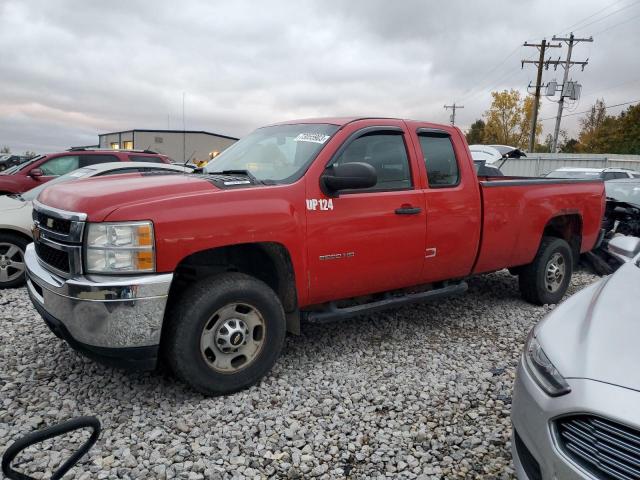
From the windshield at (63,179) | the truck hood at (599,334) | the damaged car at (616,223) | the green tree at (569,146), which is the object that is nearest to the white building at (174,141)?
the windshield at (63,179)

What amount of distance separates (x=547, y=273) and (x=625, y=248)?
90.4 inches

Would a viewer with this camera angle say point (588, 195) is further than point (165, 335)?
Yes

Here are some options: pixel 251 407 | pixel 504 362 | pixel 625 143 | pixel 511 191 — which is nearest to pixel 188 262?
pixel 251 407

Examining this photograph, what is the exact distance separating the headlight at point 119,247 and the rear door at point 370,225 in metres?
1.13

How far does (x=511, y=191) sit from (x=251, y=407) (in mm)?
3203

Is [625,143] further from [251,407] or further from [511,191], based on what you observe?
[251,407]

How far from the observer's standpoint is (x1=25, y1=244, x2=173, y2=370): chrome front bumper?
2.73 m

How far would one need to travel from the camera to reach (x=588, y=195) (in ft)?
18.0

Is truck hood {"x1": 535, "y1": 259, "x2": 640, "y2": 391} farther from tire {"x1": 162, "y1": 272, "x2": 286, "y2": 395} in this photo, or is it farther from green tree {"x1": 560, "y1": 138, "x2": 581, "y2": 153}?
green tree {"x1": 560, "y1": 138, "x2": 581, "y2": 153}

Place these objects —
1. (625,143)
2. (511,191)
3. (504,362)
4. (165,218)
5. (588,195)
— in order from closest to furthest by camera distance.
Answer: (165,218) → (504,362) → (511,191) → (588,195) → (625,143)

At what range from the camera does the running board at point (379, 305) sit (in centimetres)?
366

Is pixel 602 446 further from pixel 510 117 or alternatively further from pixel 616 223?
pixel 510 117

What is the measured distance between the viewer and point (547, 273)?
214 inches

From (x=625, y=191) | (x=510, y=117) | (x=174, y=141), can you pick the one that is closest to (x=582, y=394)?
(x=625, y=191)
